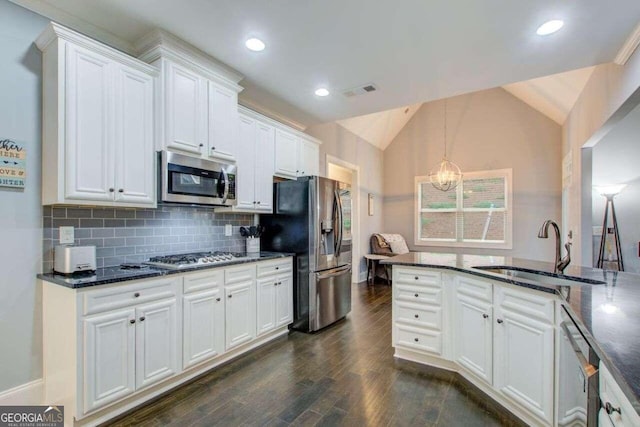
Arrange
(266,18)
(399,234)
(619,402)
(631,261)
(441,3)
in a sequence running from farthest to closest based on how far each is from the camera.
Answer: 1. (399,234)
2. (631,261)
3. (266,18)
4. (441,3)
5. (619,402)

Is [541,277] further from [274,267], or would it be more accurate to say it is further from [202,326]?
Result: [202,326]

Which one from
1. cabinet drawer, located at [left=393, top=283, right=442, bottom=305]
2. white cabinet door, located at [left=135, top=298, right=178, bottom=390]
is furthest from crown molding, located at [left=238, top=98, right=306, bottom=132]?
cabinet drawer, located at [left=393, top=283, right=442, bottom=305]

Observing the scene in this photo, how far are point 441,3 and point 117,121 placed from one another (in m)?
2.44

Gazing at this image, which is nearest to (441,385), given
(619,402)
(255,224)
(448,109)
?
(619,402)

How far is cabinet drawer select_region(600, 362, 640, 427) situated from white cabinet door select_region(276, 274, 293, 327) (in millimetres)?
2727

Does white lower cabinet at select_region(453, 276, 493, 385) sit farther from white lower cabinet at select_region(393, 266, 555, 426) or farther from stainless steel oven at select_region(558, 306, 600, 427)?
stainless steel oven at select_region(558, 306, 600, 427)

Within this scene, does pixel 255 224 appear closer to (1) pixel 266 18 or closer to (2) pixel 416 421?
(1) pixel 266 18

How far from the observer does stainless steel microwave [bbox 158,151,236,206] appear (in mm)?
2434

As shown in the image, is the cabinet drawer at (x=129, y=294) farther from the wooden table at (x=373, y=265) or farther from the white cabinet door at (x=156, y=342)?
the wooden table at (x=373, y=265)

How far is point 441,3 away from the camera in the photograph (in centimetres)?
208

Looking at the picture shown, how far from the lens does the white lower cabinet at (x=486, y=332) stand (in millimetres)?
1786

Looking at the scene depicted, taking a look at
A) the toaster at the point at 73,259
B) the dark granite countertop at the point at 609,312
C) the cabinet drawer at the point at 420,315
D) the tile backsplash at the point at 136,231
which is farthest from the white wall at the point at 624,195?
the toaster at the point at 73,259

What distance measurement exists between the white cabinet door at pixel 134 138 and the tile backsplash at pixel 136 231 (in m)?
0.34

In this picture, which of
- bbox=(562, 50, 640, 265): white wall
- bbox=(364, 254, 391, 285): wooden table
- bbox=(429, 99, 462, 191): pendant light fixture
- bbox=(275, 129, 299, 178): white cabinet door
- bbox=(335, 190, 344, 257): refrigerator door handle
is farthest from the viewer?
bbox=(364, 254, 391, 285): wooden table
